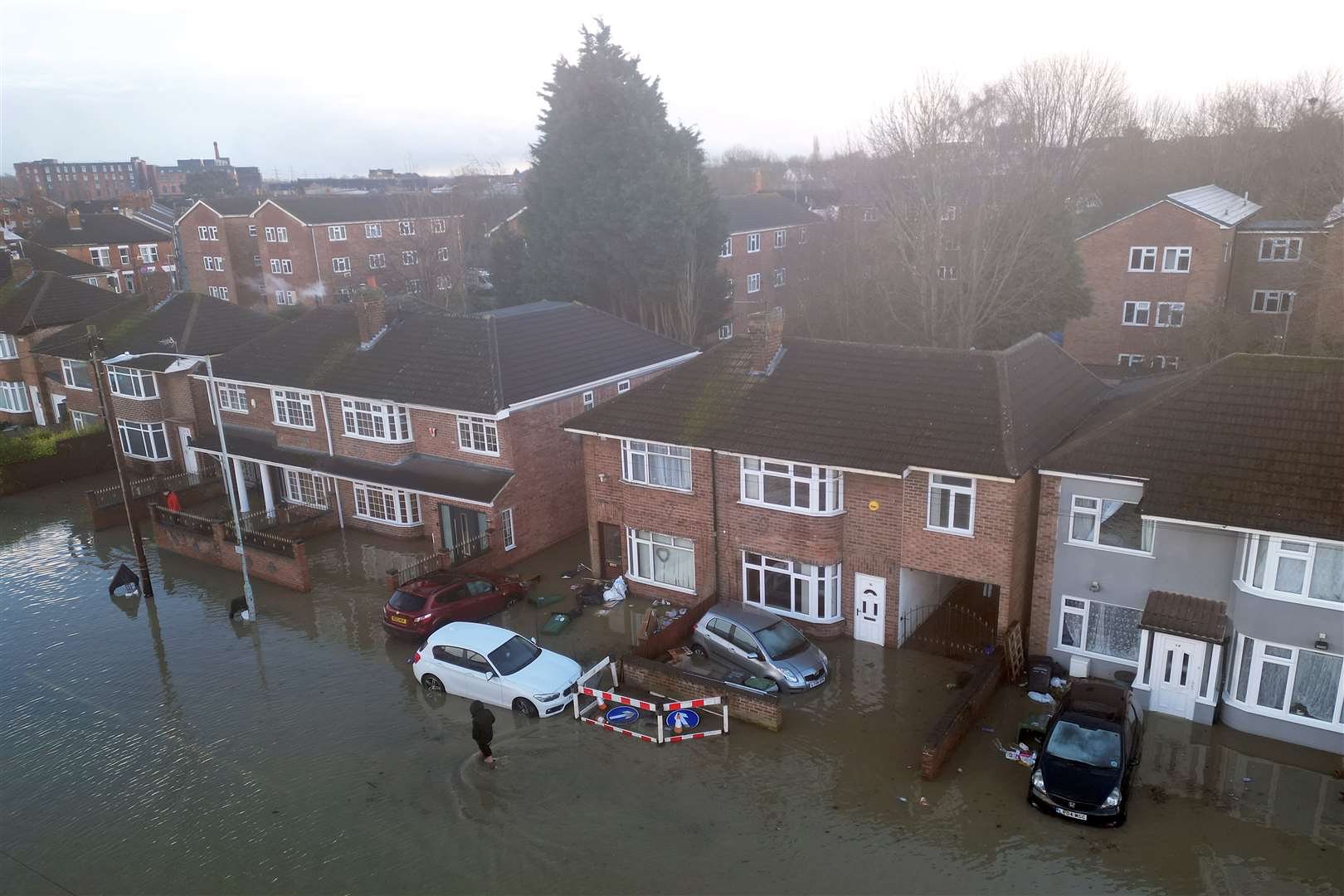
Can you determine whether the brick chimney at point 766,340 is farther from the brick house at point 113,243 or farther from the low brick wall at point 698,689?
the brick house at point 113,243

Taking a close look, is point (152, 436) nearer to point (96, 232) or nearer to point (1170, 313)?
point (1170, 313)

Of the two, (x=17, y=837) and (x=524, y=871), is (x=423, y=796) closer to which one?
(x=524, y=871)

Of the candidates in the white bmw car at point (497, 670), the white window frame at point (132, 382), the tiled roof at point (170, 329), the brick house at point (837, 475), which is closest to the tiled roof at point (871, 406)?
the brick house at point (837, 475)

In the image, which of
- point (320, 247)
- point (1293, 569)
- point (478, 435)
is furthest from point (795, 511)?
point (320, 247)

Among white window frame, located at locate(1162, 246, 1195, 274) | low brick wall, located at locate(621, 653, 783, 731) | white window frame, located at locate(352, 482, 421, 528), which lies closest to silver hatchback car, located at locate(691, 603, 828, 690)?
low brick wall, located at locate(621, 653, 783, 731)

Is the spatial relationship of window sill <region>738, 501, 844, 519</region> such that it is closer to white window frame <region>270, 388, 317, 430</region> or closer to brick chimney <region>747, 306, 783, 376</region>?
brick chimney <region>747, 306, 783, 376</region>

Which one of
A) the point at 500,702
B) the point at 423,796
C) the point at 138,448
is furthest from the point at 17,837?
the point at 138,448
